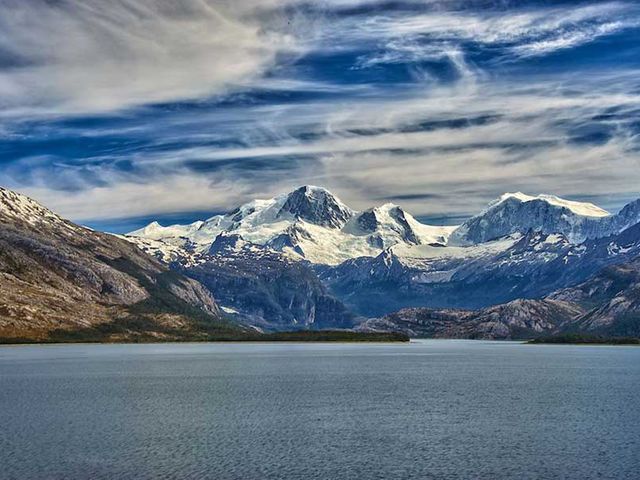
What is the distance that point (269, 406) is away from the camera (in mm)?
181125

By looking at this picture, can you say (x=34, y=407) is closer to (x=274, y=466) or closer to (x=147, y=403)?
(x=147, y=403)

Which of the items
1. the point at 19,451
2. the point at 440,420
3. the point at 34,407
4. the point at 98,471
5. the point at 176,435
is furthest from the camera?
the point at 34,407

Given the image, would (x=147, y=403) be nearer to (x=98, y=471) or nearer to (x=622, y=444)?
(x=98, y=471)

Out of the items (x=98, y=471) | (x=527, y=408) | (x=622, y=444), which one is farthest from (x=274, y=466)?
(x=527, y=408)

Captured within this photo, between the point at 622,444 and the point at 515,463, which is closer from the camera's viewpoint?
the point at 515,463

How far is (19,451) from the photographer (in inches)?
4756

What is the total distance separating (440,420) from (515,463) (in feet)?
144

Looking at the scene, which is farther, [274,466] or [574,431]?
[574,431]

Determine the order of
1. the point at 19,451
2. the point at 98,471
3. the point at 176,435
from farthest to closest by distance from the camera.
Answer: the point at 176,435 < the point at 19,451 < the point at 98,471

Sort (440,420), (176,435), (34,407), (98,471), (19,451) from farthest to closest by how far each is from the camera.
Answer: (34,407), (440,420), (176,435), (19,451), (98,471)

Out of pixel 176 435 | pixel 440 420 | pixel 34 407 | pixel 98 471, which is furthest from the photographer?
pixel 34 407

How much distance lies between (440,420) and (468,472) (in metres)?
49.6

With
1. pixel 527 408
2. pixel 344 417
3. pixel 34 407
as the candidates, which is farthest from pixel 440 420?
pixel 34 407

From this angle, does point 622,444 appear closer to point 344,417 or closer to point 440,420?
point 440,420
